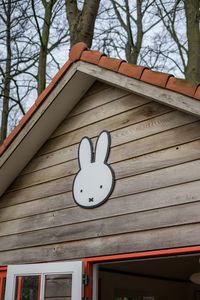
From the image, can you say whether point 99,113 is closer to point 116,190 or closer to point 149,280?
point 116,190

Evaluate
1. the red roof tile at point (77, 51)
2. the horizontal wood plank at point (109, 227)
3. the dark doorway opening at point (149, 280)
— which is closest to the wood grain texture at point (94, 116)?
the red roof tile at point (77, 51)

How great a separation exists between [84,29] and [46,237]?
12.2ft

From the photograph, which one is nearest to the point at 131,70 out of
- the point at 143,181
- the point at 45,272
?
the point at 143,181

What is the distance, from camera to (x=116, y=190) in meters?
4.54

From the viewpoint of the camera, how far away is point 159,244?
13.1 ft

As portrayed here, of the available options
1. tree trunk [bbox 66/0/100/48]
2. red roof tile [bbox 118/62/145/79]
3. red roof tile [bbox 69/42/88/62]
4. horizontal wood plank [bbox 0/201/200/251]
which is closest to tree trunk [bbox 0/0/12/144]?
tree trunk [bbox 66/0/100/48]

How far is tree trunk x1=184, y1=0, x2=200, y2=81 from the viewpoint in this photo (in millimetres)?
8219

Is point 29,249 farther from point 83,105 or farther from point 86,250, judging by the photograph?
point 83,105

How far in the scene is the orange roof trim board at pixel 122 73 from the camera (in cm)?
382

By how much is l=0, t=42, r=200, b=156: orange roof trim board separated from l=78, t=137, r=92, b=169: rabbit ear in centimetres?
68

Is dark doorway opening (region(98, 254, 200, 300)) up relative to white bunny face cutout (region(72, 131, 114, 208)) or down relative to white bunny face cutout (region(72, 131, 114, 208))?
down

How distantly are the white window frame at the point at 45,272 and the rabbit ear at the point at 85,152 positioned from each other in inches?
43.3

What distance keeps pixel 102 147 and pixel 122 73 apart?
88cm

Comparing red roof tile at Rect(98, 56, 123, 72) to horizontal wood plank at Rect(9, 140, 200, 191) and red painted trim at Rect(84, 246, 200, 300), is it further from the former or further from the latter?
red painted trim at Rect(84, 246, 200, 300)
